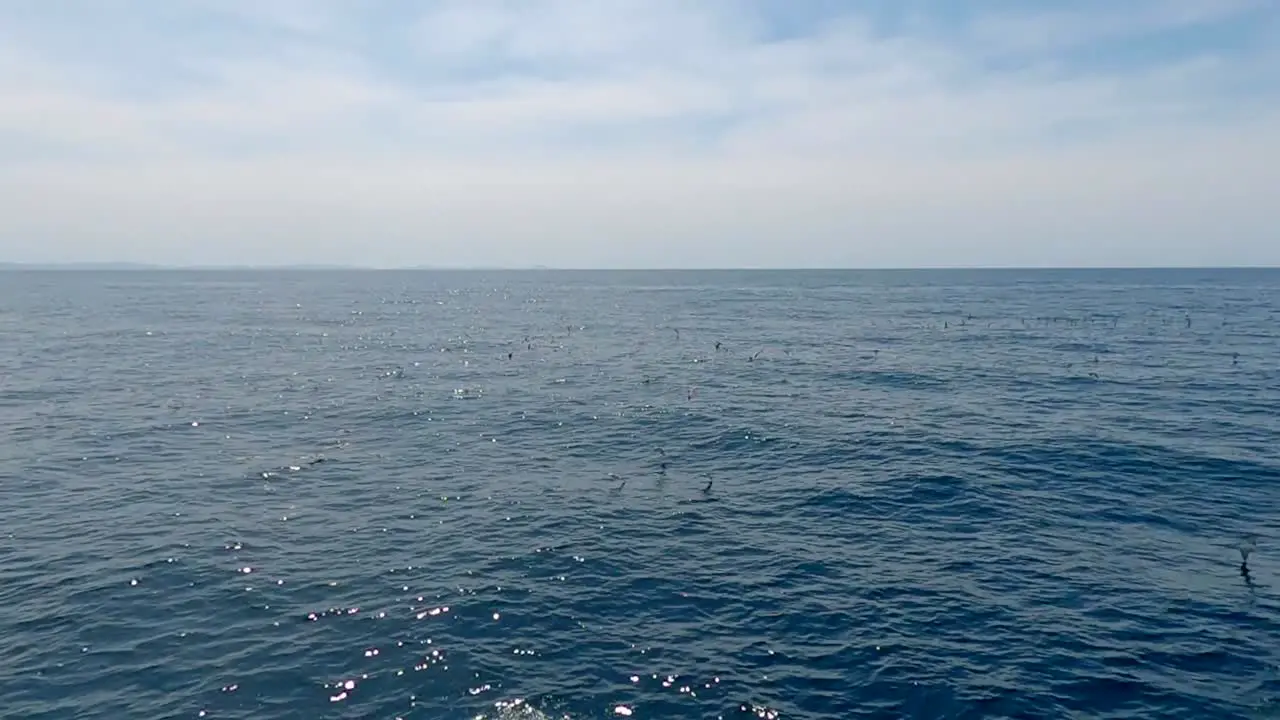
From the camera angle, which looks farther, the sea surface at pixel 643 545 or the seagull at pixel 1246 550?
the seagull at pixel 1246 550

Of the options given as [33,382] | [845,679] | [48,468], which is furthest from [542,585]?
[33,382]

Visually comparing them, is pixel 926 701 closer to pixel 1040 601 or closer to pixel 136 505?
pixel 1040 601

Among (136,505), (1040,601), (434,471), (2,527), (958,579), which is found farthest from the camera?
(434,471)

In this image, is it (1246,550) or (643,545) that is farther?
(643,545)

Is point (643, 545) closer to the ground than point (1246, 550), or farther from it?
closer to the ground

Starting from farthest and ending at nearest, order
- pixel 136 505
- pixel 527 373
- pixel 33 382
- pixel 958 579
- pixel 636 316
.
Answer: pixel 636 316
pixel 527 373
pixel 33 382
pixel 136 505
pixel 958 579

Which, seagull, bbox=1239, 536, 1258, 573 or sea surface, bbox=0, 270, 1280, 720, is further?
seagull, bbox=1239, 536, 1258, 573

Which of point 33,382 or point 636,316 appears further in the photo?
point 636,316
